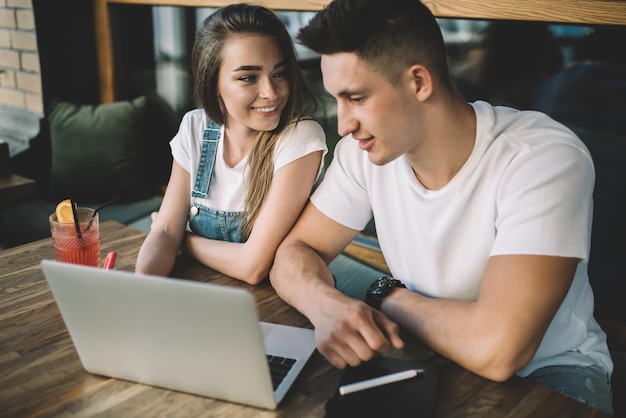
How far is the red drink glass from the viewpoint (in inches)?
60.3

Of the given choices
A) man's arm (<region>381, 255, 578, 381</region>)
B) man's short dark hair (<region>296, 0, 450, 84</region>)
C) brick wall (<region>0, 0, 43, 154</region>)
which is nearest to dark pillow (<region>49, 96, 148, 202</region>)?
brick wall (<region>0, 0, 43, 154</region>)

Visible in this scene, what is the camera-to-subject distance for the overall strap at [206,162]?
1.87 metres

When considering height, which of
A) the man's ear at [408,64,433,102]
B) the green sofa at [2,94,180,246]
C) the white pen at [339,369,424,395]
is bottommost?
the green sofa at [2,94,180,246]

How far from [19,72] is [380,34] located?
9.29ft

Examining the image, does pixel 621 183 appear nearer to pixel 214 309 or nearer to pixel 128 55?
pixel 214 309

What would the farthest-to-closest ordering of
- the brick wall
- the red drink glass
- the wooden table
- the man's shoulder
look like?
the brick wall → the red drink glass → the man's shoulder → the wooden table

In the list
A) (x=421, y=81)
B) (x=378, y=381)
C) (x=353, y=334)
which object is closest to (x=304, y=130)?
(x=421, y=81)

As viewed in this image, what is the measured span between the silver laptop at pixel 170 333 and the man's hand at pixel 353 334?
7cm

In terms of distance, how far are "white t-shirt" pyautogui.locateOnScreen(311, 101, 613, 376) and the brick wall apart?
241 cm

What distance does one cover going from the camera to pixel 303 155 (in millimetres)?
1706

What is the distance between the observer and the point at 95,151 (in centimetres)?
311

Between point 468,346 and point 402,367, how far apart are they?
127mm

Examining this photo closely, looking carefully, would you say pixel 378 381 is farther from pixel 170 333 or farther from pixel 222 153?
pixel 222 153

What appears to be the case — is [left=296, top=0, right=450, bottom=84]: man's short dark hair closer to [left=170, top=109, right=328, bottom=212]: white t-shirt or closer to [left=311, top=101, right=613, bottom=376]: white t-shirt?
[left=311, top=101, right=613, bottom=376]: white t-shirt
